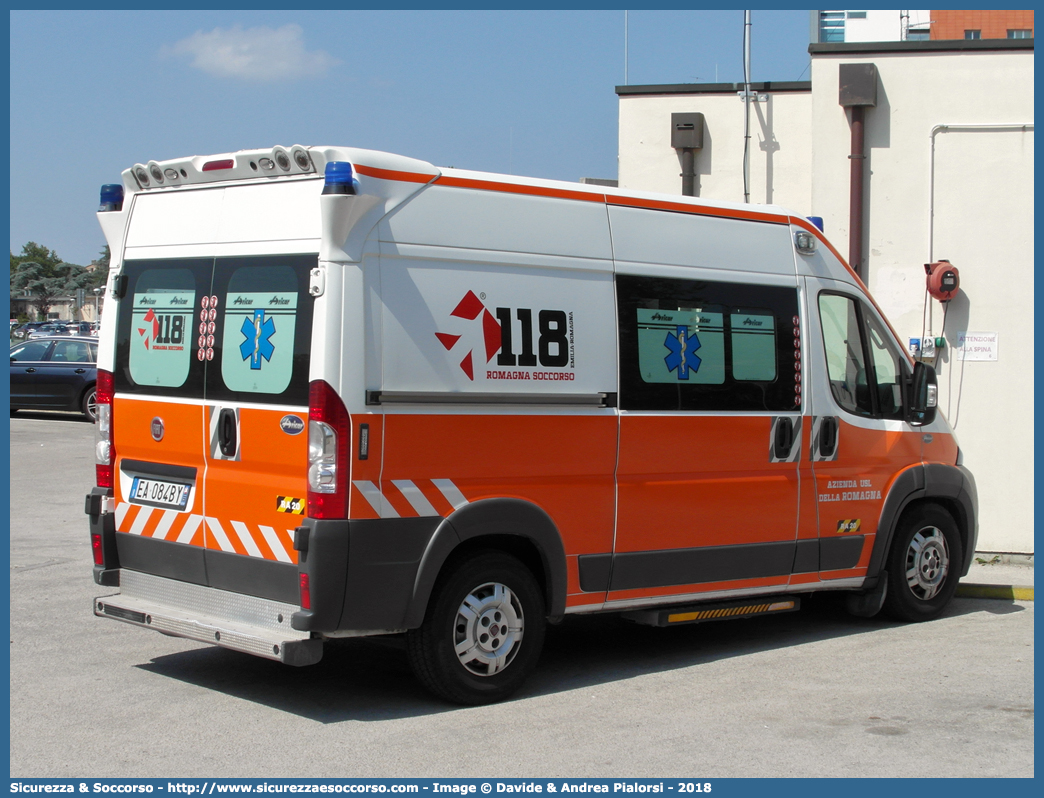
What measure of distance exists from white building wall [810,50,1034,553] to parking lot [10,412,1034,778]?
8.73ft

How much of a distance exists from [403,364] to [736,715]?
7.91 feet

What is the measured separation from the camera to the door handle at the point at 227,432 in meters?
5.95

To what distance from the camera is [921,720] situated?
5.91 meters

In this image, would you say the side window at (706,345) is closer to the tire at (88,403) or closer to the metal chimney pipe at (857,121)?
the metal chimney pipe at (857,121)

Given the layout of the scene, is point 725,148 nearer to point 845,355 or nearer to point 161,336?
point 845,355

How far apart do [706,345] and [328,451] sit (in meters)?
2.57

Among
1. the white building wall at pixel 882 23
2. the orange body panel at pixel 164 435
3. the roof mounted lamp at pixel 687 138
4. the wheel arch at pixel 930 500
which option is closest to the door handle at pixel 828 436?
the wheel arch at pixel 930 500

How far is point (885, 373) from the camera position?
26.3 ft

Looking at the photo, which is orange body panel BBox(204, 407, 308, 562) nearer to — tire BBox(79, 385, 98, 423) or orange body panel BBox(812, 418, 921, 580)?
orange body panel BBox(812, 418, 921, 580)

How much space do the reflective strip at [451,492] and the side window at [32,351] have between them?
1842 centimetres

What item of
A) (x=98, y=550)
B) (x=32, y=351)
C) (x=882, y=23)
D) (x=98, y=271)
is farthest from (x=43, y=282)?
(x=98, y=550)

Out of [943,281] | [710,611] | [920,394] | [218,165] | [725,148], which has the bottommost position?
[710,611]

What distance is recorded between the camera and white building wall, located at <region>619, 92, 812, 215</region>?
510 inches

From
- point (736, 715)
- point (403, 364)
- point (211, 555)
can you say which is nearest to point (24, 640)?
point (211, 555)
